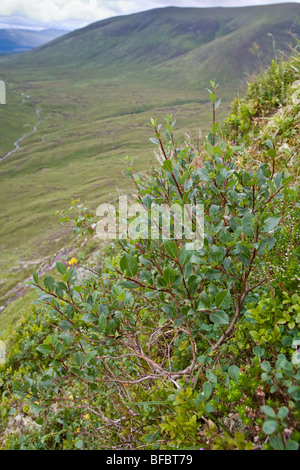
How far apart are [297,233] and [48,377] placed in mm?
2429

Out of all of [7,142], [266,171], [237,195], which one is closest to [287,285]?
[237,195]

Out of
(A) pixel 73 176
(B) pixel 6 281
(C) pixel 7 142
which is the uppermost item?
(C) pixel 7 142

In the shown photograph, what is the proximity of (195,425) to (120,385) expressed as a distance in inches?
49.4

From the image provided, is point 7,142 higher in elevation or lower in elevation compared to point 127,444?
higher

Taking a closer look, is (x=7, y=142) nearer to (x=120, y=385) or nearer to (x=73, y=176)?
(x=73, y=176)

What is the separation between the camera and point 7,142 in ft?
590

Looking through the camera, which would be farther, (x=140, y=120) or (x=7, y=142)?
(x=140, y=120)

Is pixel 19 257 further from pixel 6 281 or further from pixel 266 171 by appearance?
pixel 266 171

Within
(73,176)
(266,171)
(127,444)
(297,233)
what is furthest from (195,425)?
(73,176)

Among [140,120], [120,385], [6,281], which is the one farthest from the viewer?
[140,120]

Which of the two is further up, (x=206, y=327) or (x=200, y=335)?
(x=206, y=327)

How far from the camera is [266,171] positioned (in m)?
2.53

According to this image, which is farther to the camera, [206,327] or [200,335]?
[200,335]
